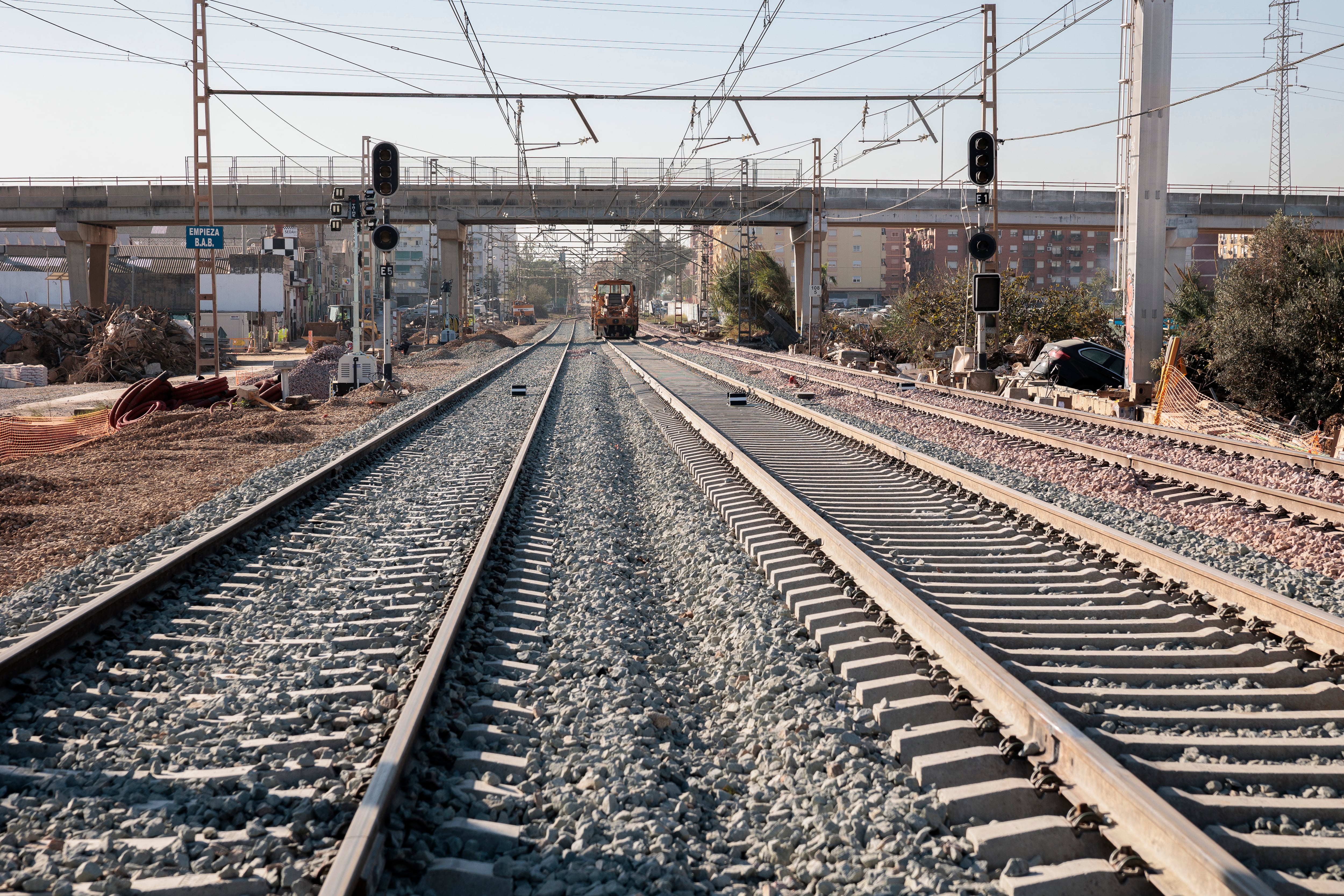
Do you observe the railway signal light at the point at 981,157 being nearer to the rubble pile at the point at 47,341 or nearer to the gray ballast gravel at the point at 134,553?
the gray ballast gravel at the point at 134,553

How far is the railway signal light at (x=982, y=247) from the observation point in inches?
829

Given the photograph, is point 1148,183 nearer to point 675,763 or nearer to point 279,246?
point 675,763

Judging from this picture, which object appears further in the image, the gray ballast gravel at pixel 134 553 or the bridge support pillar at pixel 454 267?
the bridge support pillar at pixel 454 267

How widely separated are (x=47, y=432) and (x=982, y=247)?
55.4 feet

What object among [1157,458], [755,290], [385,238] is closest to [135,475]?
[385,238]

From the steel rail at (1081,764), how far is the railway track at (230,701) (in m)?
2.33

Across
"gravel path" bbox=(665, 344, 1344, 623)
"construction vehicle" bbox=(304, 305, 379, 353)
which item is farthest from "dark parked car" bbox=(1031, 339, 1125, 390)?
"construction vehicle" bbox=(304, 305, 379, 353)

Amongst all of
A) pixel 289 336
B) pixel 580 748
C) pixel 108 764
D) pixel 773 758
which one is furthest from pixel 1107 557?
pixel 289 336

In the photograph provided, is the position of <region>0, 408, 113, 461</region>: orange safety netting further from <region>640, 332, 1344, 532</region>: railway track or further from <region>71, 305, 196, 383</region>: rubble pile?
<region>640, 332, 1344, 532</region>: railway track

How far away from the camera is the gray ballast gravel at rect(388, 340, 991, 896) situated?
3.44 meters

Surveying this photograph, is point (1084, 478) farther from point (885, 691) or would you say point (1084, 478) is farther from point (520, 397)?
point (520, 397)

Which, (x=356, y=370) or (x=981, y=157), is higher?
(x=981, y=157)

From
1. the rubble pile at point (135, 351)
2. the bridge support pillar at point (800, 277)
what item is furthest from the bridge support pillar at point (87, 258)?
the bridge support pillar at point (800, 277)

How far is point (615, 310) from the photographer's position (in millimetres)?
62750
